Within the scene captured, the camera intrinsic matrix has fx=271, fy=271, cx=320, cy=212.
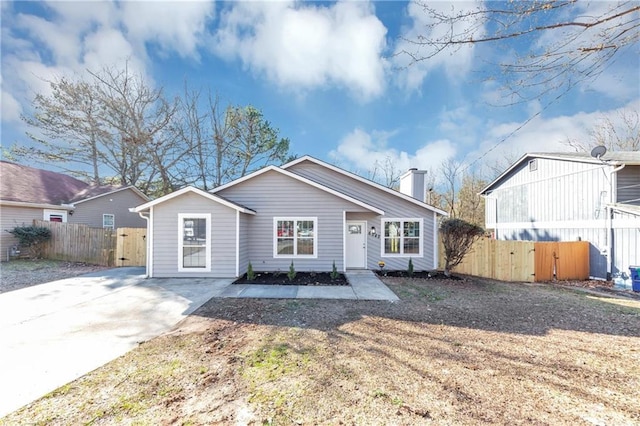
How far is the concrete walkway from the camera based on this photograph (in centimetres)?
350

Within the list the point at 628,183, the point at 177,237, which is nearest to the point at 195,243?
the point at 177,237

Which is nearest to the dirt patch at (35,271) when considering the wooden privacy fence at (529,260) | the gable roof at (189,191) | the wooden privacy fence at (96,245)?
the wooden privacy fence at (96,245)

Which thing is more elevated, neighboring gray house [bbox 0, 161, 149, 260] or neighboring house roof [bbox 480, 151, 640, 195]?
neighboring house roof [bbox 480, 151, 640, 195]

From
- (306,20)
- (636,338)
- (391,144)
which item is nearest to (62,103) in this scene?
(306,20)

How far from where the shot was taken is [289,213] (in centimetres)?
1077

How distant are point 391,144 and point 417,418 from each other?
2301 centimetres

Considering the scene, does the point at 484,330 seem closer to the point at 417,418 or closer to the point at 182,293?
the point at 417,418

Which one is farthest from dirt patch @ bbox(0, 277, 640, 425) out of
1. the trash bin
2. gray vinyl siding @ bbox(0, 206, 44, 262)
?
gray vinyl siding @ bbox(0, 206, 44, 262)

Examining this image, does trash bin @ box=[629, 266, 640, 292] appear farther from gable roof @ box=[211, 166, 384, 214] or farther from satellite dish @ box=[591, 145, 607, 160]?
gable roof @ box=[211, 166, 384, 214]

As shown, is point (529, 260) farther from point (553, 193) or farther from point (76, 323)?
point (76, 323)

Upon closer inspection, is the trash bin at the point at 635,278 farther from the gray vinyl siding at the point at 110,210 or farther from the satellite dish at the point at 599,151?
the gray vinyl siding at the point at 110,210

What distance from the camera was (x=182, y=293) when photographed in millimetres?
7465

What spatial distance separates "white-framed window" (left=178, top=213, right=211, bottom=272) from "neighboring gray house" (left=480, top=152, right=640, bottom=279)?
14839 mm

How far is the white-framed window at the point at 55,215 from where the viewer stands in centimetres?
1427
